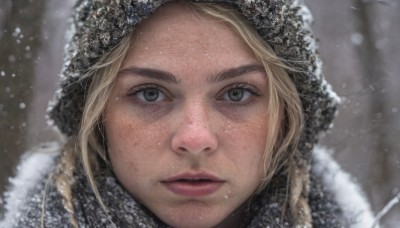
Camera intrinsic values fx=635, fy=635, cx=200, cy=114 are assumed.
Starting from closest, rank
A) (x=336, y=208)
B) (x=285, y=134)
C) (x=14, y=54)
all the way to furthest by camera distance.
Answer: (x=285, y=134)
(x=336, y=208)
(x=14, y=54)

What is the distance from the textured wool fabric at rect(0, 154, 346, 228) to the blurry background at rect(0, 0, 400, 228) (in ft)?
7.18

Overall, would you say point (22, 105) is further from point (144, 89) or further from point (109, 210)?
point (144, 89)

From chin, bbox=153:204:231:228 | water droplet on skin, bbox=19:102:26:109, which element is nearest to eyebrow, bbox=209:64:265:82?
chin, bbox=153:204:231:228

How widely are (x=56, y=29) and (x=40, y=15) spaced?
10.1 inches

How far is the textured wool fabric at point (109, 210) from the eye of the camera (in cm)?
235

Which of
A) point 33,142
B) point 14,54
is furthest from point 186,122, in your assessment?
point 33,142

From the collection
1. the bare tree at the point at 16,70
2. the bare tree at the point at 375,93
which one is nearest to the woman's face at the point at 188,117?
the bare tree at the point at 16,70

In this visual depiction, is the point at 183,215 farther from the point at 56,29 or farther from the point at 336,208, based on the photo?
the point at 56,29

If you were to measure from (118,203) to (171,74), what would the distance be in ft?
1.86

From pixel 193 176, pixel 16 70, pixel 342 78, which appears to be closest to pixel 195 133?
pixel 193 176

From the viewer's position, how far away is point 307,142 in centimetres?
263

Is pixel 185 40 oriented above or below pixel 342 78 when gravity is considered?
below

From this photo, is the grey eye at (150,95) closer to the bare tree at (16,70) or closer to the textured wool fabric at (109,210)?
the textured wool fabric at (109,210)

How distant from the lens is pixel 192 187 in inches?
87.3
